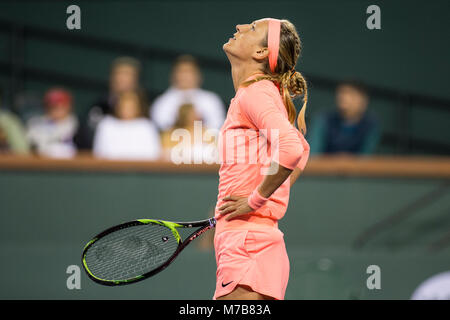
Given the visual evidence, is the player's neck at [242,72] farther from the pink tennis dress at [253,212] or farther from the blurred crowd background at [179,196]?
the blurred crowd background at [179,196]

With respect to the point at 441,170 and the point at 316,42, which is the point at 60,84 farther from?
the point at 441,170

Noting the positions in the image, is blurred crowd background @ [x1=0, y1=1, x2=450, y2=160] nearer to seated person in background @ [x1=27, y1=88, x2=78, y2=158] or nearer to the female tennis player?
seated person in background @ [x1=27, y1=88, x2=78, y2=158]

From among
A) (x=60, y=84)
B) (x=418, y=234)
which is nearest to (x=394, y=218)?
(x=418, y=234)

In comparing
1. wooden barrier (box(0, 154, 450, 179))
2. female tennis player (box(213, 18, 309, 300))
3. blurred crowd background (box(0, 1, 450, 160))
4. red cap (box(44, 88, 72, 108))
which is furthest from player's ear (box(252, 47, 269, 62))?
blurred crowd background (box(0, 1, 450, 160))

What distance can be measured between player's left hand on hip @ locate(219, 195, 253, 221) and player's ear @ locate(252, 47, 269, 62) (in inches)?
19.4

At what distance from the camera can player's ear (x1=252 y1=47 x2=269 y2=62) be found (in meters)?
2.64

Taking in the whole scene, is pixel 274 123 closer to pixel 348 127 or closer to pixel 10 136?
pixel 348 127

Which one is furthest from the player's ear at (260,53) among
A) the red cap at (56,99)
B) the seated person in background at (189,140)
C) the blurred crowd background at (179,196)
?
the red cap at (56,99)

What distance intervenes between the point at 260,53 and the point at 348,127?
126 inches

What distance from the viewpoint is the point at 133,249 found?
2969mm

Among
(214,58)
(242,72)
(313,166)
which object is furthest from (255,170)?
(214,58)

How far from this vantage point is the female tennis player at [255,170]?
8.34 ft

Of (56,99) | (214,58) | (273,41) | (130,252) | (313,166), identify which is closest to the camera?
(273,41)

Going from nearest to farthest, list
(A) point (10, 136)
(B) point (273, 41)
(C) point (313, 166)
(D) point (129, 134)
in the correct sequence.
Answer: (B) point (273, 41) < (C) point (313, 166) < (D) point (129, 134) < (A) point (10, 136)
